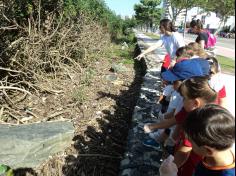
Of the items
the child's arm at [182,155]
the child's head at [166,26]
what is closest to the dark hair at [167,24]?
the child's head at [166,26]

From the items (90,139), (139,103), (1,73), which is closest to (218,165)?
(90,139)

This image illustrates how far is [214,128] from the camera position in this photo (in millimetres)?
1639

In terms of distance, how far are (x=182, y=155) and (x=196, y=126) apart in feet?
3.37

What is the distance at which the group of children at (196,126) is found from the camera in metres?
1.65

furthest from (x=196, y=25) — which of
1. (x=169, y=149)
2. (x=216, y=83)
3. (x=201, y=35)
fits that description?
(x=169, y=149)

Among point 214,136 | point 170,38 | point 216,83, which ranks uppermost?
point 214,136

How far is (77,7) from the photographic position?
412 inches

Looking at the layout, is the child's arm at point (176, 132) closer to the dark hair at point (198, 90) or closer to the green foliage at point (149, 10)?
the dark hair at point (198, 90)

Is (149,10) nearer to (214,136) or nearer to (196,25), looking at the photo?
(196,25)

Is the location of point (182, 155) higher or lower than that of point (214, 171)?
lower

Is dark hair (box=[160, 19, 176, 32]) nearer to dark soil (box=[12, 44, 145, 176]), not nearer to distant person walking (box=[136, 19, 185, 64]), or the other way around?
distant person walking (box=[136, 19, 185, 64])

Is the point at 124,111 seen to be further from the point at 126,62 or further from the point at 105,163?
the point at 126,62

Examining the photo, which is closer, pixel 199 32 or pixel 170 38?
pixel 170 38

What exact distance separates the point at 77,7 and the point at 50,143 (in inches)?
262
